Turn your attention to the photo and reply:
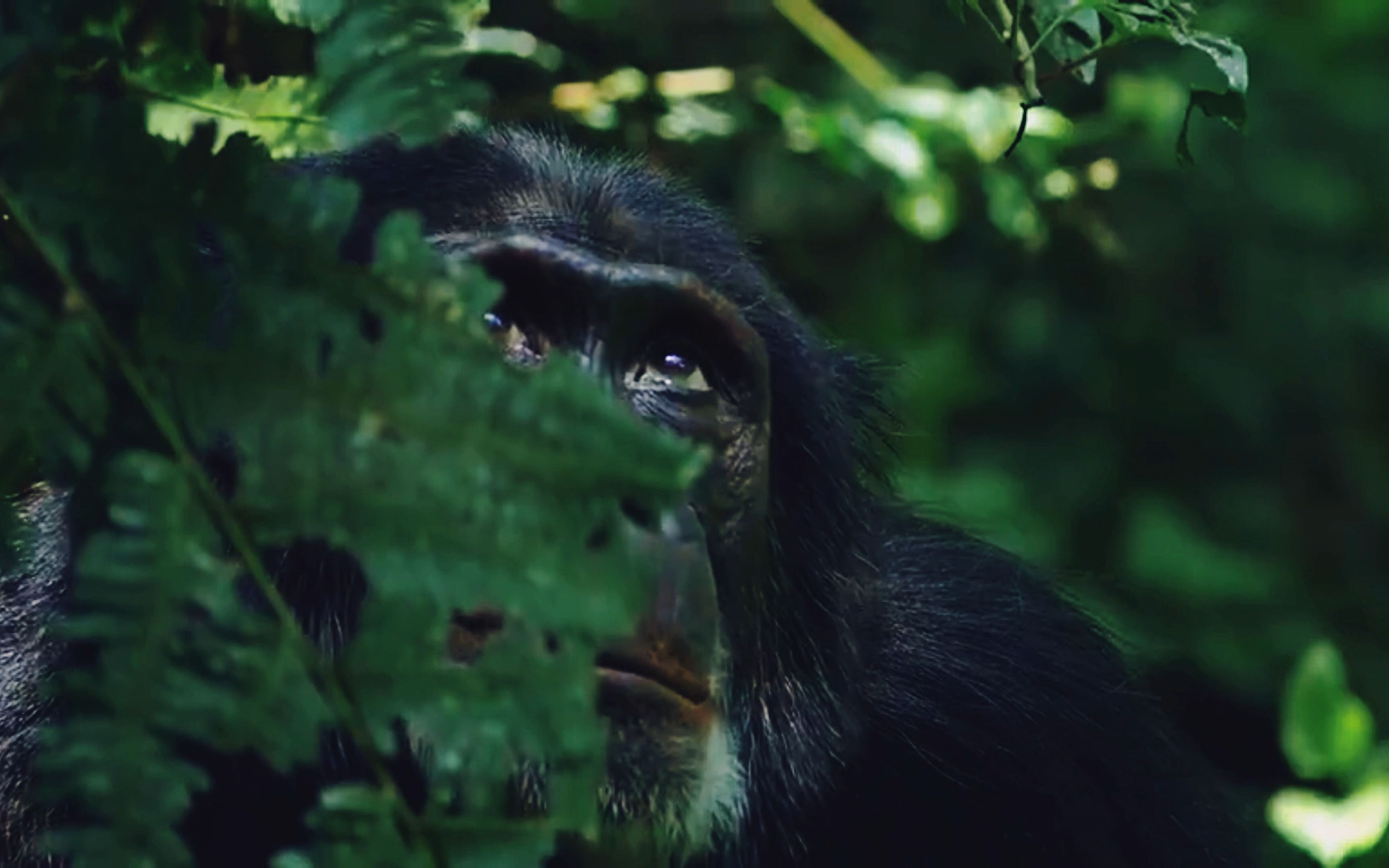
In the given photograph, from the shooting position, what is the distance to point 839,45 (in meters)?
3.38

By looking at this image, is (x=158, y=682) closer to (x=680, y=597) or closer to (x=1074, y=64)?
(x=1074, y=64)

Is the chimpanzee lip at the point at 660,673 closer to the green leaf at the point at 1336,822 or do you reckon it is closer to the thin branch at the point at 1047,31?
the thin branch at the point at 1047,31

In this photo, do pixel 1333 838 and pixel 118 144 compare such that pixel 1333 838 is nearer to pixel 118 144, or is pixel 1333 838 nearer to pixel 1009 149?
pixel 1009 149

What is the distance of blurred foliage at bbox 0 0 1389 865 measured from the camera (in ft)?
2.36

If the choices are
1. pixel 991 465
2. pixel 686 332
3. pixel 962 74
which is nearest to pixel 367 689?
pixel 686 332

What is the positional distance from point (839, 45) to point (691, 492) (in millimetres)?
1776

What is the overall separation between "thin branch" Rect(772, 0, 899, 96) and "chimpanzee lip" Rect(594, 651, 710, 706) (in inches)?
68.1

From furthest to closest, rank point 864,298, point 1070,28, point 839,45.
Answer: point 864,298 → point 839,45 → point 1070,28

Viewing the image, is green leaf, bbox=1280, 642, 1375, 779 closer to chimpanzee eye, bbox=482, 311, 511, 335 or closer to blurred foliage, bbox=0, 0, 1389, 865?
blurred foliage, bbox=0, 0, 1389, 865

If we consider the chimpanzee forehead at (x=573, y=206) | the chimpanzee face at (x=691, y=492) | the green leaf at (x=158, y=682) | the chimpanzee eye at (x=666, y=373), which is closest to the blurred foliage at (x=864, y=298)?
the green leaf at (x=158, y=682)

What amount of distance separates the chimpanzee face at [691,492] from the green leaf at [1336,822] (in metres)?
0.87

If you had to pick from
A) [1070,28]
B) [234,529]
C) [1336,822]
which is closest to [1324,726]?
[1336,822]

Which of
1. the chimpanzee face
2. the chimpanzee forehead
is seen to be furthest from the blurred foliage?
the chimpanzee face

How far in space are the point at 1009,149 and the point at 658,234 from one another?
78cm
